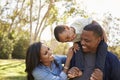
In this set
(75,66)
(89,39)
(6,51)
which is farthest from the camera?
(6,51)

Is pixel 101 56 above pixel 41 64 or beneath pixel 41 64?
above

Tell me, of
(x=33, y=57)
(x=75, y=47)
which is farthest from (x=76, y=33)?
(x=33, y=57)

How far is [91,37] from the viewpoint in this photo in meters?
3.08

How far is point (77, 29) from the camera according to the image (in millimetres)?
3533

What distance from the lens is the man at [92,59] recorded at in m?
3.09

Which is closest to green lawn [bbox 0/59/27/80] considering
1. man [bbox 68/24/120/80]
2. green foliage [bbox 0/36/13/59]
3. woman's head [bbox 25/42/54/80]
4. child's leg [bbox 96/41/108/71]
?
green foliage [bbox 0/36/13/59]

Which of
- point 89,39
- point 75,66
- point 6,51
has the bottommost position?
point 6,51

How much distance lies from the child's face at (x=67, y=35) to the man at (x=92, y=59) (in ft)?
1.27

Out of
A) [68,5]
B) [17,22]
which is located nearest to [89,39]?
[68,5]

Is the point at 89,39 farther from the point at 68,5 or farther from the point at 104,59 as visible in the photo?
the point at 68,5

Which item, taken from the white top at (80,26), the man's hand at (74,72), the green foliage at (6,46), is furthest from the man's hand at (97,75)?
the green foliage at (6,46)

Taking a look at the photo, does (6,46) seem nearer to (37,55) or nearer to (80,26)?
(37,55)

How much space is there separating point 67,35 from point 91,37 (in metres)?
0.66

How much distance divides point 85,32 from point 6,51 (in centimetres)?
3027
